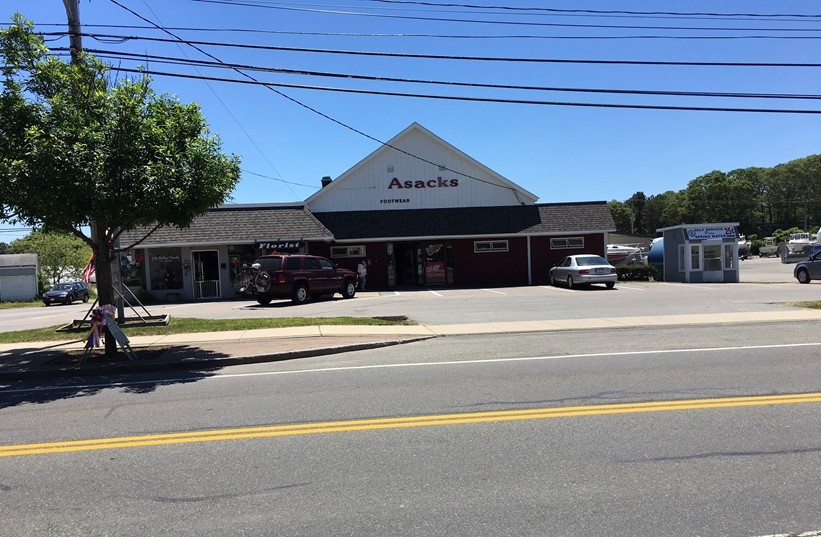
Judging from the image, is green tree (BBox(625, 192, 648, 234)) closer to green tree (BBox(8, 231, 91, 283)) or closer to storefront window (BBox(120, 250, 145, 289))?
green tree (BBox(8, 231, 91, 283))

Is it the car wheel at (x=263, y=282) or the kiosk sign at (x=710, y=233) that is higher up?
the kiosk sign at (x=710, y=233)

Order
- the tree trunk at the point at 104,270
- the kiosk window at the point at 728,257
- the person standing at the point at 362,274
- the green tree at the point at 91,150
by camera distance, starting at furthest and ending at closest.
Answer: the kiosk window at the point at 728,257, the person standing at the point at 362,274, the tree trunk at the point at 104,270, the green tree at the point at 91,150

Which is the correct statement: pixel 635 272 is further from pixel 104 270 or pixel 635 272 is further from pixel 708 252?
pixel 104 270

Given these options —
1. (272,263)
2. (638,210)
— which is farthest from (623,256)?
(638,210)

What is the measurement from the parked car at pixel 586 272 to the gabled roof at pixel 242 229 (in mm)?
11280

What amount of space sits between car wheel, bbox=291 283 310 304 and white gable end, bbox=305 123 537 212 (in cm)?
904

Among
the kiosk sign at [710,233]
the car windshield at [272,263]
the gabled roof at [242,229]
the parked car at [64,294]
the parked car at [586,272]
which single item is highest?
the gabled roof at [242,229]

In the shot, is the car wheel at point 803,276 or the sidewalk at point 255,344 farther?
the car wheel at point 803,276

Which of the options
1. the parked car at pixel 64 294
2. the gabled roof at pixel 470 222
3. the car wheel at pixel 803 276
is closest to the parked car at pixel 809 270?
the car wheel at pixel 803 276

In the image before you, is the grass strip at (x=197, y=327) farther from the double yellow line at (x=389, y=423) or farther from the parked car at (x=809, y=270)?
the parked car at (x=809, y=270)

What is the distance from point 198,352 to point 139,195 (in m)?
3.15

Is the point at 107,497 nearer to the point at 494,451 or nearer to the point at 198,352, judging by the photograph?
the point at 494,451

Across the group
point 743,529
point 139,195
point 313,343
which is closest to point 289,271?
point 313,343

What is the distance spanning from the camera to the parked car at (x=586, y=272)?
2534 centimetres
